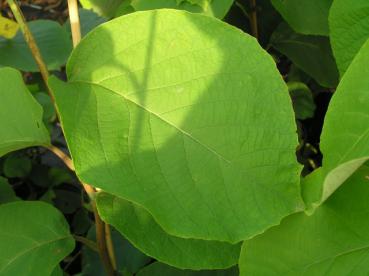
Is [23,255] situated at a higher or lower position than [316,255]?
lower

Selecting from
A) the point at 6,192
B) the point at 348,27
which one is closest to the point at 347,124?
the point at 348,27

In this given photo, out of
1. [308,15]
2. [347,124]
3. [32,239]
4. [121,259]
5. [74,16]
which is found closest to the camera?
[347,124]

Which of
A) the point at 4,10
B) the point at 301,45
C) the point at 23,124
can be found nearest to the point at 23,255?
the point at 23,124

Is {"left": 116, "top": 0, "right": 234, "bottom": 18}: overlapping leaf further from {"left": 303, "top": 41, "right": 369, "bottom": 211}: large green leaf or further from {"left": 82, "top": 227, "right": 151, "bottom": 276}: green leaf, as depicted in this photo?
{"left": 82, "top": 227, "right": 151, "bottom": 276}: green leaf

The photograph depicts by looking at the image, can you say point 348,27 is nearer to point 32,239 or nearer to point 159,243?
point 159,243

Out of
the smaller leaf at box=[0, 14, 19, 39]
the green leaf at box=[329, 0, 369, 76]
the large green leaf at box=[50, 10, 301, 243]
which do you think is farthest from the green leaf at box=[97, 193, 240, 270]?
the smaller leaf at box=[0, 14, 19, 39]

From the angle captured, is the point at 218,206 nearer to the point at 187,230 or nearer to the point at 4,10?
the point at 187,230
